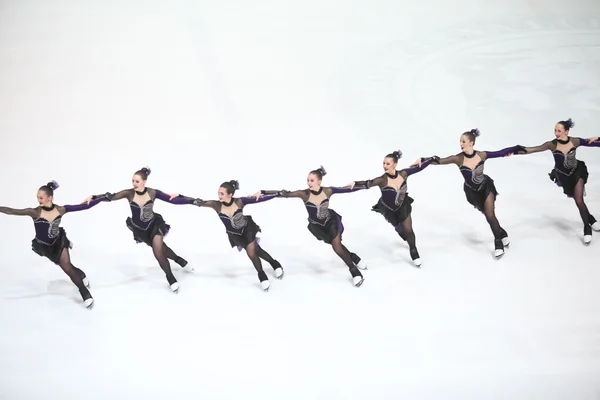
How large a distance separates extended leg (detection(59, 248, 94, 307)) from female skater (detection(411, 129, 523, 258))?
313cm

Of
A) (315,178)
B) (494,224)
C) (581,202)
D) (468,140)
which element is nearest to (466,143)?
(468,140)

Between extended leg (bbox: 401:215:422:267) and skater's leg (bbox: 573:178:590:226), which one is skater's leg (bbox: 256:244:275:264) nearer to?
extended leg (bbox: 401:215:422:267)

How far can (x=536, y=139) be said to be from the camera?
9078 mm

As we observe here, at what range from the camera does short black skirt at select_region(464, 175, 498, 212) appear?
707 cm

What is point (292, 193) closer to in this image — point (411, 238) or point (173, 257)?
point (411, 238)

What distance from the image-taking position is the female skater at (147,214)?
22.1ft

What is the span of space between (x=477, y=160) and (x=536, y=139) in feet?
8.00

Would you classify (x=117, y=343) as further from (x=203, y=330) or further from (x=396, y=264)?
(x=396, y=264)

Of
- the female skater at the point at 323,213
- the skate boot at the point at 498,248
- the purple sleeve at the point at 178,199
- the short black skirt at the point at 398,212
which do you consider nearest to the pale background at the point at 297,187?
the skate boot at the point at 498,248

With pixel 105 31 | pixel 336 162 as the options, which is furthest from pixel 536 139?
pixel 105 31

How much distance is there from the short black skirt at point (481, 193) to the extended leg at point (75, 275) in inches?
140

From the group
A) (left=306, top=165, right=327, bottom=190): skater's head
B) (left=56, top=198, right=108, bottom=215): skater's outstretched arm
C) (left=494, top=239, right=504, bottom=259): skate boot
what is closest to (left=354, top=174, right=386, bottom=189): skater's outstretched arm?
(left=306, top=165, right=327, bottom=190): skater's head

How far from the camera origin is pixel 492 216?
7.16 meters

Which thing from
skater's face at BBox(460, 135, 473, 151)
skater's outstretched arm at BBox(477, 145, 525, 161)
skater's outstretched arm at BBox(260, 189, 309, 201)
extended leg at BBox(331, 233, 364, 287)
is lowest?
extended leg at BBox(331, 233, 364, 287)
